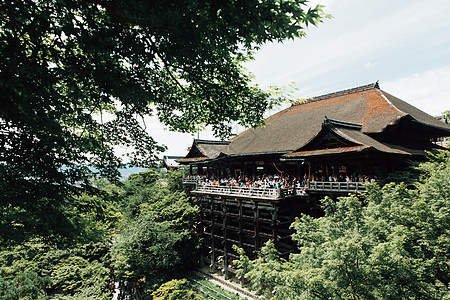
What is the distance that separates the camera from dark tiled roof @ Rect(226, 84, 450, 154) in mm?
17172

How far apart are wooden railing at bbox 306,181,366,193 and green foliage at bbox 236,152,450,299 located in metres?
2.72

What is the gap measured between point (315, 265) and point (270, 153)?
434 inches

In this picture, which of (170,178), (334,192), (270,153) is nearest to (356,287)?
(334,192)

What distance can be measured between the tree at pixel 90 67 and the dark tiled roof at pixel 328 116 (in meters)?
12.1

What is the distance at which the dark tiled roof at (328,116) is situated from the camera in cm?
1717

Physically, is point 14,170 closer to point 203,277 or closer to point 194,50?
point 194,50

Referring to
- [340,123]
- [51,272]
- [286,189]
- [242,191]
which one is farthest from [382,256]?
[51,272]

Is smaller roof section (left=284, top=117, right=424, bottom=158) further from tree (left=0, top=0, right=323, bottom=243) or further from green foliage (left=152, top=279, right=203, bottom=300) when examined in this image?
green foliage (left=152, top=279, right=203, bottom=300)

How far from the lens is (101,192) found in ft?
21.3

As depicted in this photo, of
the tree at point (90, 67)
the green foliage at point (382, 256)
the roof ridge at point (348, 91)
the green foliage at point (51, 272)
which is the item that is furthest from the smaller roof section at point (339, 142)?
the green foliage at point (51, 272)

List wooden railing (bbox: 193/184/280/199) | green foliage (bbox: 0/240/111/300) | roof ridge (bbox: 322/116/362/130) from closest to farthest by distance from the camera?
green foliage (bbox: 0/240/111/300) → roof ridge (bbox: 322/116/362/130) → wooden railing (bbox: 193/184/280/199)

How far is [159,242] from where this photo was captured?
20.7m

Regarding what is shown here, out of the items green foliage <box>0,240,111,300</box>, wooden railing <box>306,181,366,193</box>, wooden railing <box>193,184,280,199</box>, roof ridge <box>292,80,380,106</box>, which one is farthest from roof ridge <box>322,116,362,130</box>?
green foliage <box>0,240,111,300</box>

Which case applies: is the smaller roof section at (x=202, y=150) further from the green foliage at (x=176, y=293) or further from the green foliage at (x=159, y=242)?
the green foliage at (x=176, y=293)
